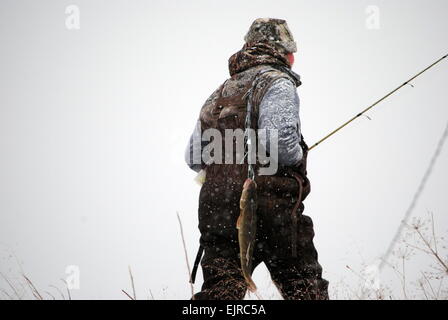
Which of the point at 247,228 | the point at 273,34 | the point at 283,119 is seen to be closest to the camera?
the point at 247,228

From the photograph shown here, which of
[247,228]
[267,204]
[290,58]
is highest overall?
[290,58]

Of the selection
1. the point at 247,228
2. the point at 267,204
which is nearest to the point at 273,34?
the point at 267,204

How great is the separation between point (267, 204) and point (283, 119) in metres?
0.50

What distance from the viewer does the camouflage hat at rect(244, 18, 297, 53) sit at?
9.46 ft

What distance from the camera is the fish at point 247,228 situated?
2328 mm

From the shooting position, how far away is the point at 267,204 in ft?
8.16

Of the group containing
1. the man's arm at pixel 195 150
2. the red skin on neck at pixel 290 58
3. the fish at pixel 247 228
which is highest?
the red skin on neck at pixel 290 58

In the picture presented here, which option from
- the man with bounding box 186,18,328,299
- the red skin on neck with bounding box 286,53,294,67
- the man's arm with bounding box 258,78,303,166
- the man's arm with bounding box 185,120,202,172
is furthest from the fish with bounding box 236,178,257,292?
the red skin on neck with bounding box 286,53,294,67

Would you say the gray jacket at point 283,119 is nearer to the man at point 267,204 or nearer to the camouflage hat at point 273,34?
the man at point 267,204

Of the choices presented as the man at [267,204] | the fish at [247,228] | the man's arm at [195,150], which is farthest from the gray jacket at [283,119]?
the man's arm at [195,150]

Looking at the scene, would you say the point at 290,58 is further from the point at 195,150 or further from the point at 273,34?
the point at 195,150

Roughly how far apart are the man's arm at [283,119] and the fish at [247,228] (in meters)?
0.29

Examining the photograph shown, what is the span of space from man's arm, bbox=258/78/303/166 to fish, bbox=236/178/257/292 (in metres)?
0.29
